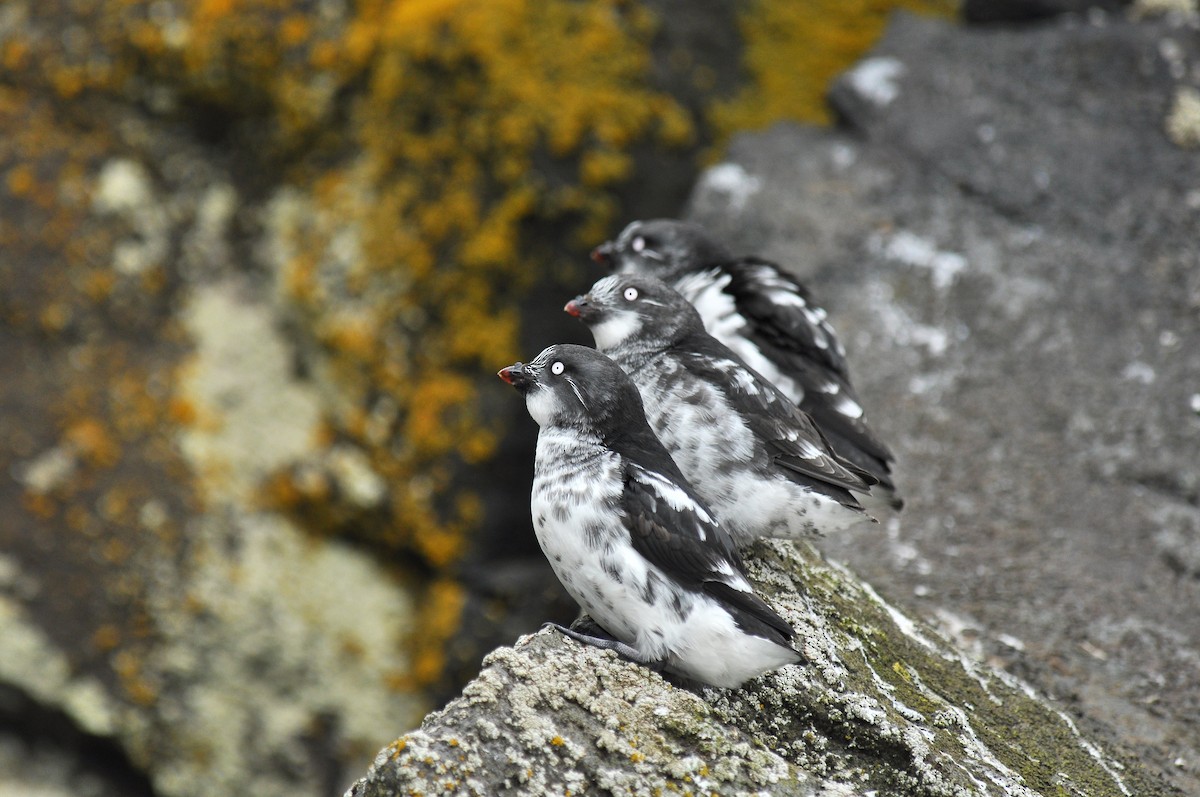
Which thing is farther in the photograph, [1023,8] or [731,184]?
[1023,8]

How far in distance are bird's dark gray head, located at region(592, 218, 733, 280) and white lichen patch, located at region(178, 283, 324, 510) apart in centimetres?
252

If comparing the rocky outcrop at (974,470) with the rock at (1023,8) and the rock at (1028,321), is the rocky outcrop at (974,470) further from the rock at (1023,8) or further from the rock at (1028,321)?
the rock at (1023,8)

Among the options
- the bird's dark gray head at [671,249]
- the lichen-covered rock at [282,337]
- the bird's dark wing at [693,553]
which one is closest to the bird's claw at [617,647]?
the bird's dark wing at [693,553]

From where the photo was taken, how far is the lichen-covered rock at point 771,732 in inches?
110

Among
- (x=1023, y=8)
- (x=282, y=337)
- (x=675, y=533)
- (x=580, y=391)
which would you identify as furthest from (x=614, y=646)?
(x=1023, y=8)

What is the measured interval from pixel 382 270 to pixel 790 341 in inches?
117

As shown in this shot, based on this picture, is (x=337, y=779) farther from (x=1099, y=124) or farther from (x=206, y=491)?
(x=1099, y=124)

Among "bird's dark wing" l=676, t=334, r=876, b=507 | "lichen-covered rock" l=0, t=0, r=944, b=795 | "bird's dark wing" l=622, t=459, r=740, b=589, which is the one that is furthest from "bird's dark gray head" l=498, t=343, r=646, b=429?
"lichen-covered rock" l=0, t=0, r=944, b=795

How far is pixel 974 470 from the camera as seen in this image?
536 cm

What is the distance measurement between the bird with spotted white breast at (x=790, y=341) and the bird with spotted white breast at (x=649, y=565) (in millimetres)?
1279

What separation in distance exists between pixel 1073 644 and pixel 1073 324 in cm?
217

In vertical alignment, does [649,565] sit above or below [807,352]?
below

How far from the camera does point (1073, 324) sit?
5961mm

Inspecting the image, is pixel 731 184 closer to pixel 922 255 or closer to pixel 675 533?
pixel 922 255
